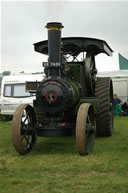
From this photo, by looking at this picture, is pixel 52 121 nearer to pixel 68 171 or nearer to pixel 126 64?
pixel 68 171

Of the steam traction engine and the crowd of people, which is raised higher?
the steam traction engine

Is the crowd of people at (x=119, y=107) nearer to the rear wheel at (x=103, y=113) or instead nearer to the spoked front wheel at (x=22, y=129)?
the rear wheel at (x=103, y=113)

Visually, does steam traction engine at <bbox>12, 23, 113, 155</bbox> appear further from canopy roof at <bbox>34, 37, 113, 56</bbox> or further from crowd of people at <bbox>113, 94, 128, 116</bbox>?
crowd of people at <bbox>113, 94, 128, 116</bbox>

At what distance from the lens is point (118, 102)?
13.9 meters

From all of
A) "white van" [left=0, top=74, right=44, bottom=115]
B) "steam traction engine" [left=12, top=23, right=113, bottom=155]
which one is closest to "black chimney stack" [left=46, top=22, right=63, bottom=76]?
"steam traction engine" [left=12, top=23, right=113, bottom=155]

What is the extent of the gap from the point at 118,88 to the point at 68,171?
10.9 metres

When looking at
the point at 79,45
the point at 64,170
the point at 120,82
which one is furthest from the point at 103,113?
the point at 120,82

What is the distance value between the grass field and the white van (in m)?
5.43

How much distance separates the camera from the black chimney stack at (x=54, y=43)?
5.34 metres

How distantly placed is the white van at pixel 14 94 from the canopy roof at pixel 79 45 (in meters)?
4.12

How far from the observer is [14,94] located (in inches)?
464

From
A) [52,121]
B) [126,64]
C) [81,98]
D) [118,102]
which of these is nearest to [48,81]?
[52,121]

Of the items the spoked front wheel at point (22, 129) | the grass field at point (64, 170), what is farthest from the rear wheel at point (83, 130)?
the spoked front wheel at point (22, 129)

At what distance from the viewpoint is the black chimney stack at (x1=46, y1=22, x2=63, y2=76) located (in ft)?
17.5
